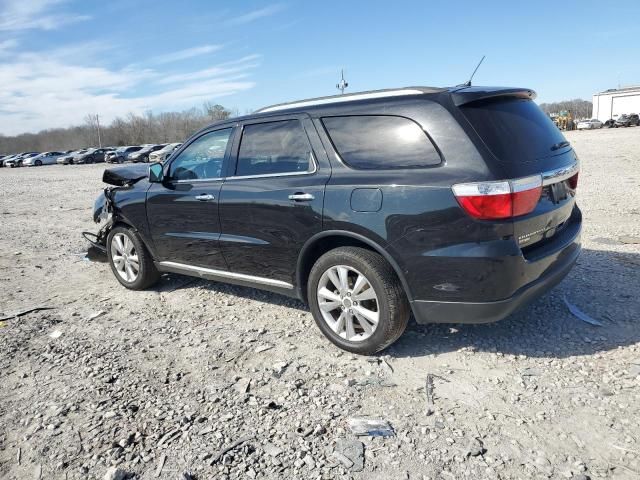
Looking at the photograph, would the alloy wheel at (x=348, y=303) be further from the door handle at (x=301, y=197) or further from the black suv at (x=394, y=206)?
the door handle at (x=301, y=197)

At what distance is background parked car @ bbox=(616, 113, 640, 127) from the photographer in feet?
177

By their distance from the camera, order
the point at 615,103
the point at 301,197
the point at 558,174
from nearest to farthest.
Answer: the point at 558,174 → the point at 301,197 → the point at 615,103

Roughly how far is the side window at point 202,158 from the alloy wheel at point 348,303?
155 centimetres

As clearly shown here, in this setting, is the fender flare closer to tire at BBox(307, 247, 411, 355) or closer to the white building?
tire at BBox(307, 247, 411, 355)

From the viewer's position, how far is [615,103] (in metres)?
78.1

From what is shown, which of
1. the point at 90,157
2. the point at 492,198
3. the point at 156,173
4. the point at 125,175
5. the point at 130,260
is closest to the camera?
the point at 492,198

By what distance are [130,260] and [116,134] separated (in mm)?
101636

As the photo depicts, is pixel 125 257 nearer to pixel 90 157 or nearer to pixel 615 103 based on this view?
pixel 90 157

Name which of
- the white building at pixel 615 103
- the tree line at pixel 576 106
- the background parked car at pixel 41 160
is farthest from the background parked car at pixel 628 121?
the background parked car at pixel 41 160

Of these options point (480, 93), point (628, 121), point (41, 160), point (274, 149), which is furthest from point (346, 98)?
point (628, 121)

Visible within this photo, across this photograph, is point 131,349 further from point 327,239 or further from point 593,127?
point 593,127

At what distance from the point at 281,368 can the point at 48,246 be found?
6135mm

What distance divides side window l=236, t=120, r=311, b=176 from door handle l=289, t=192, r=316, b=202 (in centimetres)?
21

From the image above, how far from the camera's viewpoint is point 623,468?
2.30 meters
